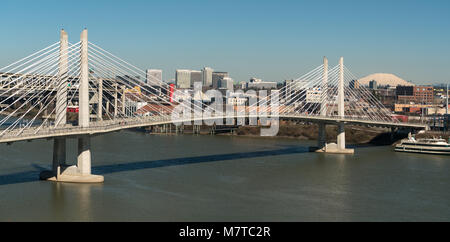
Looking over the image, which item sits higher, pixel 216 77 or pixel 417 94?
pixel 216 77

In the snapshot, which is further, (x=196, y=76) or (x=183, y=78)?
(x=196, y=76)

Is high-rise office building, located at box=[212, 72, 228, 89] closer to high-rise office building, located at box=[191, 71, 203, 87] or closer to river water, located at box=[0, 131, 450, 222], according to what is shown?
high-rise office building, located at box=[191, 71, 203, 87]

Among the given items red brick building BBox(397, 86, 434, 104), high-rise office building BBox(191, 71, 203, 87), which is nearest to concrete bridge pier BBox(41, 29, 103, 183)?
red brick building BBox(397, 86, 434, 104)

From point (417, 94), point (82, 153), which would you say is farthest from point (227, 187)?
point (417, 94)

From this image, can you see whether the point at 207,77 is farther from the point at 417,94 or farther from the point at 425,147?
the point at 425,147

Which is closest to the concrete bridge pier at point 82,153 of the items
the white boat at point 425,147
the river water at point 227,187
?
the river water at point 227,187

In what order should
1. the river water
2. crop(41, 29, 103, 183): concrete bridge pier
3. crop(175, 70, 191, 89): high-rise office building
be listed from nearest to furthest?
the river water, crop(41, 29, 103, 183): concrete bridge pier, crop(175, 70, 191, 89): high-rise office building
